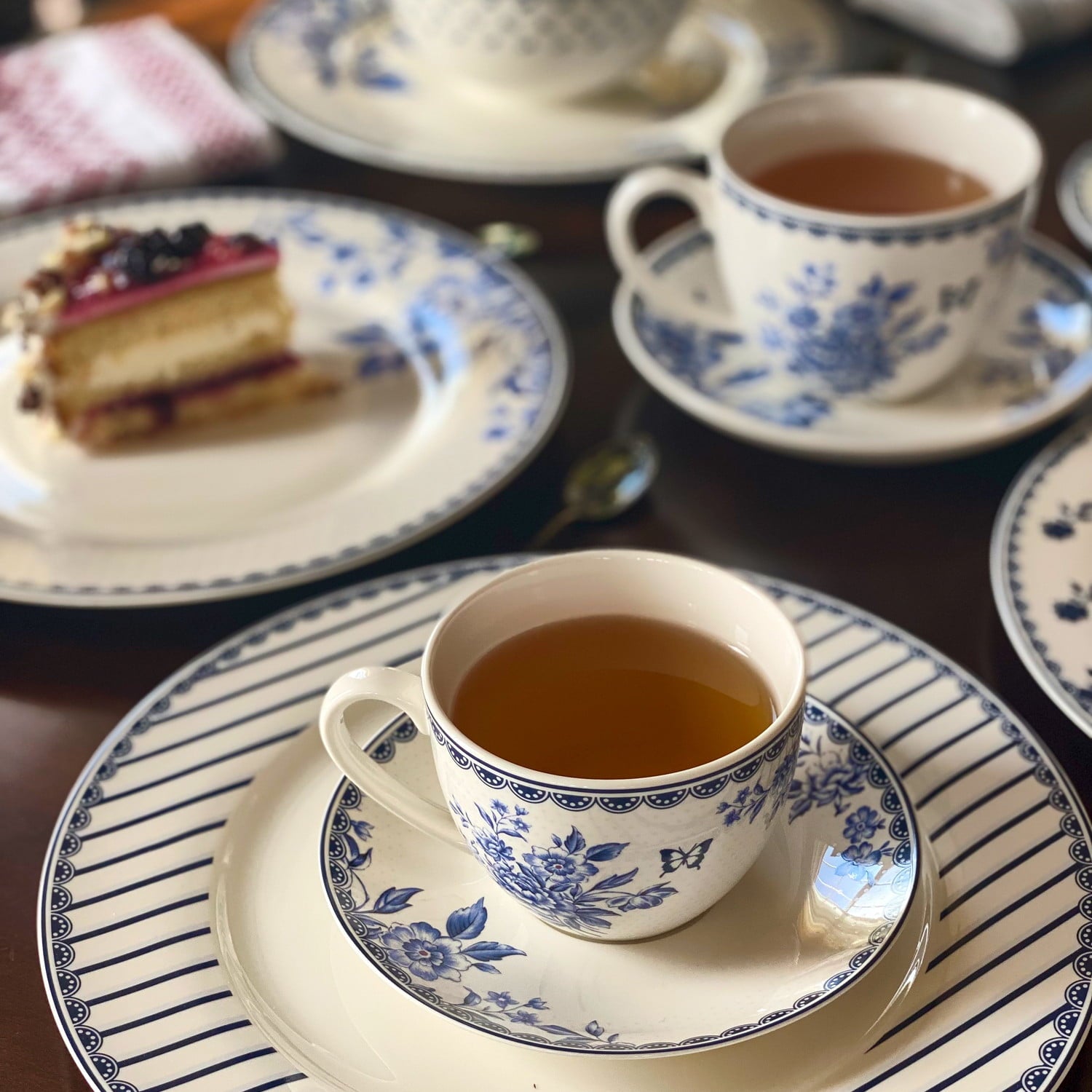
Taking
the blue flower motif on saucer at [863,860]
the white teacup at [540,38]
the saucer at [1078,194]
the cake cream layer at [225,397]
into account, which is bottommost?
the cake cream layer at [225,397]

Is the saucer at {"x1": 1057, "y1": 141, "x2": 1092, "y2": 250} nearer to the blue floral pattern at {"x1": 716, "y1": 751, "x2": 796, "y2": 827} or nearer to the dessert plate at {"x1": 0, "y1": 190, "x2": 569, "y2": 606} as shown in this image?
the dessert plate at {"x1": 0, "y1": 190, "x2": 569, "y2": 606}

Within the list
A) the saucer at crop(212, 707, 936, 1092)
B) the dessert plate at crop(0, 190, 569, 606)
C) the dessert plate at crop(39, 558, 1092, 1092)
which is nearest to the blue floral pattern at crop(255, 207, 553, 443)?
the dessert plate at crop(0, 190, 569, 606)

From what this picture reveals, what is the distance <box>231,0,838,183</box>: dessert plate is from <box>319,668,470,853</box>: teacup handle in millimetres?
988

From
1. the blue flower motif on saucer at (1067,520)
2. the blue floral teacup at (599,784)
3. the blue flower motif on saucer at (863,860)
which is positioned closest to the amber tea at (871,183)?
the blue flower motif on saucer at (1067,520)

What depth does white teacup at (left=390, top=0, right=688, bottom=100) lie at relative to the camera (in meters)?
1.66

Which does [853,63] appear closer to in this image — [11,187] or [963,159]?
[963,159]

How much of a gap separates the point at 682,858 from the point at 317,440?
78cm

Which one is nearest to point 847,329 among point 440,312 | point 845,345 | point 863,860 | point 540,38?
point 845,345

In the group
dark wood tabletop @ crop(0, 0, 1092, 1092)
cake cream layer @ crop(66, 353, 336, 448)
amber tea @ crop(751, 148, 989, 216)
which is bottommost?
dark wood tabletop @ crop(0, 0, 1092, 1092)

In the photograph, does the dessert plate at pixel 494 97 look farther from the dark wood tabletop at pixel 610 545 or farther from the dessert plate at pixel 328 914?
the dessert plate at pixel 328 914

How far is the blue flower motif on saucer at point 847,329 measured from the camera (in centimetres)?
119

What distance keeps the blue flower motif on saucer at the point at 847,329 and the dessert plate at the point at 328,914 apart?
1.07ft

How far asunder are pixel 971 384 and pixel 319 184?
2.98 ft

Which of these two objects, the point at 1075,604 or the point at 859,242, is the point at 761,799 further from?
the point at 859,242
